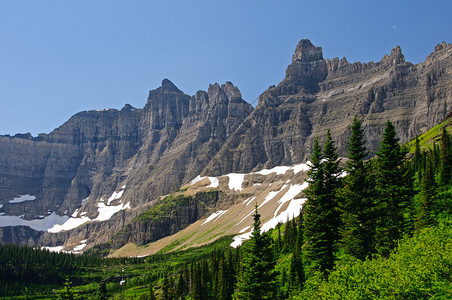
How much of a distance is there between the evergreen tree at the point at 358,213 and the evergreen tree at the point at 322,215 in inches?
47.2

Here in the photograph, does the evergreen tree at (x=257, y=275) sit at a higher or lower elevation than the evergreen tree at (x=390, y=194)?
lower

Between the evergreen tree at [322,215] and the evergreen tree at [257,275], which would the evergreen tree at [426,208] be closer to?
the evergreen tree at [322,215]

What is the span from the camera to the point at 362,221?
38531 mm

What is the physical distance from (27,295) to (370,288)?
16402 centimetres

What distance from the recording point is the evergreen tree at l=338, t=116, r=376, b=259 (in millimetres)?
38000

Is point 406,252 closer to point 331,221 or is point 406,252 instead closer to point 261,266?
point 331,221

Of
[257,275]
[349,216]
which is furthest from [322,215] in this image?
[257,275]

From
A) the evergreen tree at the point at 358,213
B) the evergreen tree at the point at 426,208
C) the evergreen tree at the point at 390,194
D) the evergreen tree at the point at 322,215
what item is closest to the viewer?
the evergreen tree at the point at 358,213

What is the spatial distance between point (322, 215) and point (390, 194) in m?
9.23

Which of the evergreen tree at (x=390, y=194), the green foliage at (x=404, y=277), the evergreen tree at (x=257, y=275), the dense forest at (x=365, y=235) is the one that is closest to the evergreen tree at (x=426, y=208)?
the dense forest at (x=365, y=235)

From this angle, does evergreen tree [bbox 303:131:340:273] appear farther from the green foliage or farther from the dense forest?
the green foliage

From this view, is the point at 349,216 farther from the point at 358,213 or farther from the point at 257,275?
the point at 257,275

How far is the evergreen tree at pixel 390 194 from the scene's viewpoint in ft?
132

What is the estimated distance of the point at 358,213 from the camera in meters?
38.5
